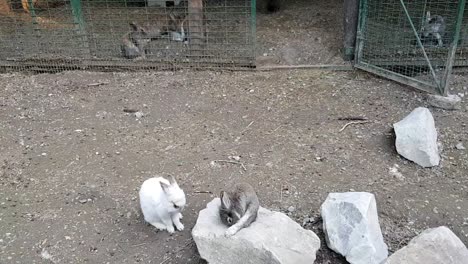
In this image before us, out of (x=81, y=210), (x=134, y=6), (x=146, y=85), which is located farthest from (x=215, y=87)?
(x=134, y=6)

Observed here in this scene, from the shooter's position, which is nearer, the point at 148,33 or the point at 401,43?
the point at 401,43

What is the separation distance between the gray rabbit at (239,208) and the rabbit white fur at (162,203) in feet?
1.06

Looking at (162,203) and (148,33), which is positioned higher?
(148,33)

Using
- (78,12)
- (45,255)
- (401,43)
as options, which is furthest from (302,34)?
(45,255)

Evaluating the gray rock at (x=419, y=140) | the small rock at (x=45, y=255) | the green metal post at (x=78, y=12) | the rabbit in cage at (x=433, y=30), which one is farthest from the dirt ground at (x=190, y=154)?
the rabbit in cage at (x=433, y=30)

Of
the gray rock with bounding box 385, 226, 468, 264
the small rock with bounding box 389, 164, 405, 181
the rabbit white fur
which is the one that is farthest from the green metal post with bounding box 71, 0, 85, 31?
the gray rock with bounding box 385, 226, 468, 264

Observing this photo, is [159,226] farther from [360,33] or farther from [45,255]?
[360,33]

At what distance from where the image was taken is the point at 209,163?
4.65 meters

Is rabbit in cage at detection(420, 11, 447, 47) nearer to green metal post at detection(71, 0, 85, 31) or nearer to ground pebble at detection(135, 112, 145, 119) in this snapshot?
ground pebble at detection(135, 112, 145, 119)

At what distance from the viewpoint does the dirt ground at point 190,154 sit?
3854mm

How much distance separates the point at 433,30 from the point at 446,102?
162 cm

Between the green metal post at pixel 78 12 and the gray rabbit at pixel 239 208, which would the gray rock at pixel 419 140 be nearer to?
the gray rabbit at pixel 239 208

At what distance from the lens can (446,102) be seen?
539cm

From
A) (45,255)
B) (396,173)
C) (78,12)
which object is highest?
(78,12)
